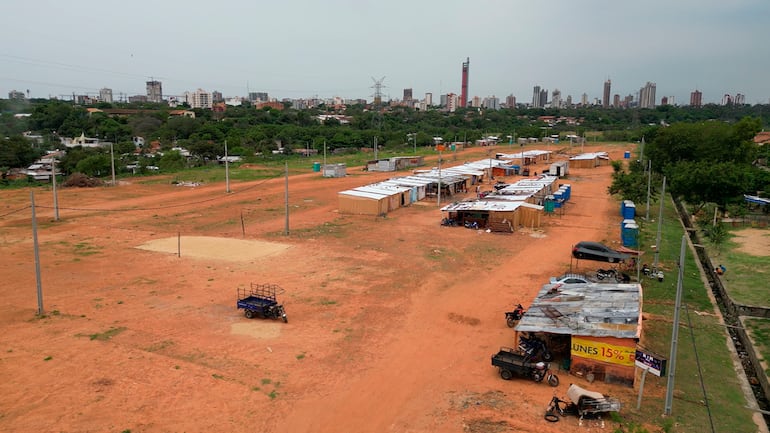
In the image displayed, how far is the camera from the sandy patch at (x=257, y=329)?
17234 mm

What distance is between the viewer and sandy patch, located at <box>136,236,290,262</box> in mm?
27344

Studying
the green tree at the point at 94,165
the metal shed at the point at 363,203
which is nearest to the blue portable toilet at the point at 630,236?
the metal shed at the point at 363,203

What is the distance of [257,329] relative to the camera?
1764 centimetres

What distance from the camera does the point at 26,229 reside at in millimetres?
33219

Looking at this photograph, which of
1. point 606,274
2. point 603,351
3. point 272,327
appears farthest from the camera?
point 606,274

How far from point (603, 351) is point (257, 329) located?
1128cm

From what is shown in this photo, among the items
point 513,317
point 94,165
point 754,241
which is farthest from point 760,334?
point 94,165

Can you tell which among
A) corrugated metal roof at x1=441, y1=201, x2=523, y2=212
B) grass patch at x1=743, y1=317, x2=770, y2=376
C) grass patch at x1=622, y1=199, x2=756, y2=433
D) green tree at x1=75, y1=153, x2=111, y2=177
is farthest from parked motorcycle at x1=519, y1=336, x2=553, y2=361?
green tree at x1=75, y1=153, x2=111, y2=177

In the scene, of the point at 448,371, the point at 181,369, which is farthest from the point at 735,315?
the point at 181,369

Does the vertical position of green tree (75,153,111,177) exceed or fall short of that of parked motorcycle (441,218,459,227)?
it exceeds it

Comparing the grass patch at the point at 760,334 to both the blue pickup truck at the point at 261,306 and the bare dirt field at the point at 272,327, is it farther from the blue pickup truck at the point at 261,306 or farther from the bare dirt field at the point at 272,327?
the blue pickup truck at the point at 261,306

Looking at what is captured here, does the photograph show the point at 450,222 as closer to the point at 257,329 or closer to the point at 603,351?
the point at 257,329

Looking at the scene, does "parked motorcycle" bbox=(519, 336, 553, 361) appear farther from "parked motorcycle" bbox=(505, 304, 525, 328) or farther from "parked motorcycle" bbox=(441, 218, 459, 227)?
"parked motorcycle" bbox=(441, 218, 459, 227)

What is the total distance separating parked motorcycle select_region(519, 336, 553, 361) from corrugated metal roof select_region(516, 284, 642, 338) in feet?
1.81
